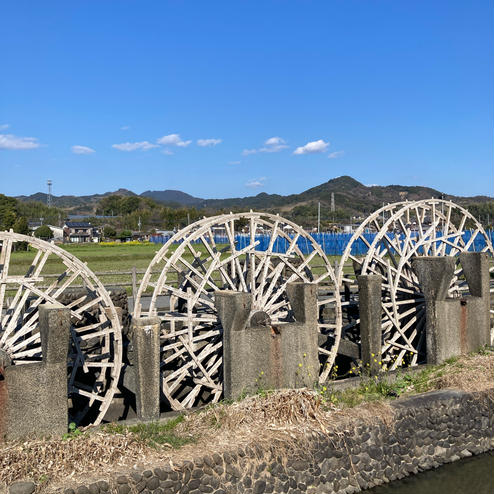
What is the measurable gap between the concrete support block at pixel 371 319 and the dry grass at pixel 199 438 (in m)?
1.89

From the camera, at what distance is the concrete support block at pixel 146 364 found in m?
9.37

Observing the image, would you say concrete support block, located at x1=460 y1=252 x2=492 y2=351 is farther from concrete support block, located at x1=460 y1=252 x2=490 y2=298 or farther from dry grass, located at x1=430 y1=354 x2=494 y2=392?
dry grass, located at x1=430 y1=354 x2=494 y2=392

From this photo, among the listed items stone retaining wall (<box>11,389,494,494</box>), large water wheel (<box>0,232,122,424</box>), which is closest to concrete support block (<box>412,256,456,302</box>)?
stone retaining wall (<box>11,389,494,494</box>)

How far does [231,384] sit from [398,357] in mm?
5300

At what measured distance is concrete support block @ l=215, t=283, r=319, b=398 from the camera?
1021 cm

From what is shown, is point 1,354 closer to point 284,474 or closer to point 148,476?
point 148,476

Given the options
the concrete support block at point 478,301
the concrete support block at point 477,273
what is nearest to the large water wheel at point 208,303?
the concrete support block at point 478,301

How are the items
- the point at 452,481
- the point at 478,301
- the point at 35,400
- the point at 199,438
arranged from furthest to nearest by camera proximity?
the point at 478,301 < the point at 452,481 < the point at 199,438 < the point at 35,400

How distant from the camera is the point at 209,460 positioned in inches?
318

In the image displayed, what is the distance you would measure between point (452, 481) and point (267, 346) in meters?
4.27

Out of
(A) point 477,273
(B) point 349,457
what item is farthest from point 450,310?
(B) point 349,457

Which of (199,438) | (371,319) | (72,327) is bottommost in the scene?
(199,438)

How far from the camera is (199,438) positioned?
866 centimetres

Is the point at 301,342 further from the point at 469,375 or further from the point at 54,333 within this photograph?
the point at 54,333
